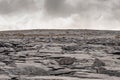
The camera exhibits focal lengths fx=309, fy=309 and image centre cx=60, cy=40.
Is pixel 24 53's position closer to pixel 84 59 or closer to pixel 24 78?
pixel 84 59

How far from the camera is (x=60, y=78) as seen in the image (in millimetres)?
18234

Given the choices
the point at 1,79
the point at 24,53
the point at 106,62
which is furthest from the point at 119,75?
the point at 24,53

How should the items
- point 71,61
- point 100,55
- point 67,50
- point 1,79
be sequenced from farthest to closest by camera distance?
point 67,50, point 100,55, point 71,61, point 1,79

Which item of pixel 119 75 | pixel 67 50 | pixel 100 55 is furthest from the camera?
pixel 67 50

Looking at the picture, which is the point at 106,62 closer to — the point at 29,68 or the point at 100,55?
the point at 100,55

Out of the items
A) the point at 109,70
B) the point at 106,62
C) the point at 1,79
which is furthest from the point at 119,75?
the point at 1,79

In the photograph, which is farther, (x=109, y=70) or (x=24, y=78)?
(x=109, y=70)

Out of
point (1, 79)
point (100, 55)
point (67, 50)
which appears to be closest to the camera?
point (1, 79)

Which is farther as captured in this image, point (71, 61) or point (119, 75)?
point (71, 61)

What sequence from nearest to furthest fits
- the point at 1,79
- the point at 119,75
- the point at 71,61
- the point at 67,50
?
the point at 1,79, the point at 119,75, the point at 71,61, the point at 67,50

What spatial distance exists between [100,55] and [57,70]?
7.19m

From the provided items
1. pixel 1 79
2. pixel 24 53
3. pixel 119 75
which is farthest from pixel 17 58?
pixel 119 75

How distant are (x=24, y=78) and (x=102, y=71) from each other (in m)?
5.30

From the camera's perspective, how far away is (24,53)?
27547 millimetres
